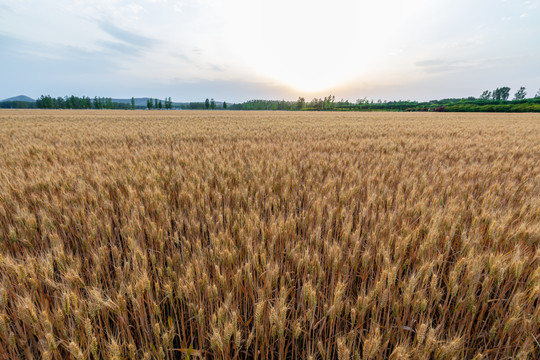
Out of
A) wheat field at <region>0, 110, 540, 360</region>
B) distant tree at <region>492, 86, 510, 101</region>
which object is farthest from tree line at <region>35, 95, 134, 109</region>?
distant tree at <region>492, 86, 510, 101</region>

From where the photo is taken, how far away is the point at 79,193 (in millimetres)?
2352

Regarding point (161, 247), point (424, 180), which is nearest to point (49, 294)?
point (161, 247)

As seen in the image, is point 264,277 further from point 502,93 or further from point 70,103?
point 502,93

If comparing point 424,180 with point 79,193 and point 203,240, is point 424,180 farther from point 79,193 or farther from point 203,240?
point 79,193

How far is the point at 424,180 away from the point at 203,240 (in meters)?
2.58

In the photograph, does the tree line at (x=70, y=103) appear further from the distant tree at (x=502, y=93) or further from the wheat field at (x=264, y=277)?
the distant tree at (x=502, y=93)

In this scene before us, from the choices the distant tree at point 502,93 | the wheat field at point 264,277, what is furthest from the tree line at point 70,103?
the distant tree at point 502,93

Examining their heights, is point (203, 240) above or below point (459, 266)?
below

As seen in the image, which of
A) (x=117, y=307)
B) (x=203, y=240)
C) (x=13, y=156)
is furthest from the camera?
(x=13, y=156)

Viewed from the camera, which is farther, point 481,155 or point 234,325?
point 481,155

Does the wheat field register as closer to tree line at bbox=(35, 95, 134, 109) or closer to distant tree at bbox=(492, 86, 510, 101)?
tree line at bbox=(35, 95, 134, 109)

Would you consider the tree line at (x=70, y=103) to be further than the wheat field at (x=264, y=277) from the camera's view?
Yes

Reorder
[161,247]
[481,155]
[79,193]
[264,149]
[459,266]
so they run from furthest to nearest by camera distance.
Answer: [264,149] < [481,155] < [79,193] < [161,247] < [459,266]

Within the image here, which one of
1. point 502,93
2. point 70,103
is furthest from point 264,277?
point 502,93
